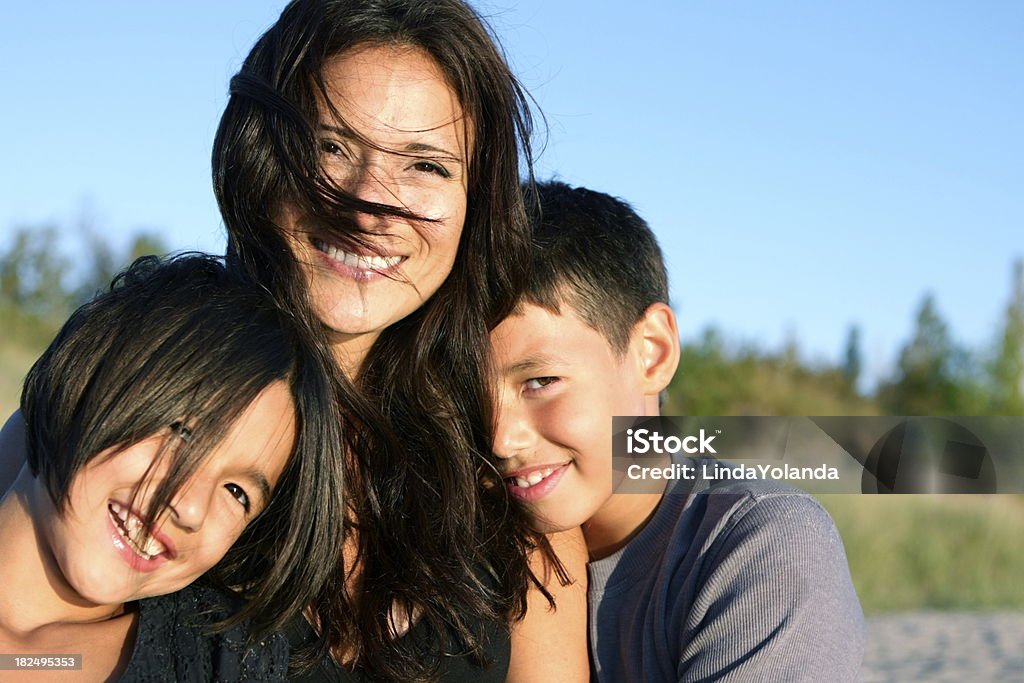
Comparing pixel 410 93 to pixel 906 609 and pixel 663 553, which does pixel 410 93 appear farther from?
pixel 906 609

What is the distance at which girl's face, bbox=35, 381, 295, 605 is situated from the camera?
7.58ft

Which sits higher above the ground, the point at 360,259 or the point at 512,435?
the point at 360,259

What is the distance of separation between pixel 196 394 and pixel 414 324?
3.01 ft

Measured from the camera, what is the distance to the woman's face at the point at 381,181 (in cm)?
287

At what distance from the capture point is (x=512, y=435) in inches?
122

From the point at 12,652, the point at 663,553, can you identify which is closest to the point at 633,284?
the point at 663,553

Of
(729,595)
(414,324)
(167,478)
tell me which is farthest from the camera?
(414,324)

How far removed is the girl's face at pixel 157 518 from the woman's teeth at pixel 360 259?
48 centimetres

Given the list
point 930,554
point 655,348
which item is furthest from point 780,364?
point 655,348

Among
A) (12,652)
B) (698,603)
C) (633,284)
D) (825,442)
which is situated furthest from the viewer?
(825,442)

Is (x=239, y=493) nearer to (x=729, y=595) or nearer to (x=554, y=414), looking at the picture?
(x=554, y=414)

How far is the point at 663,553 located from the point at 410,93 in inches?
54.0

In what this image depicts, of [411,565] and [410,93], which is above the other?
[410,93]

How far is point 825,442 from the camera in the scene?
12.3 ft
